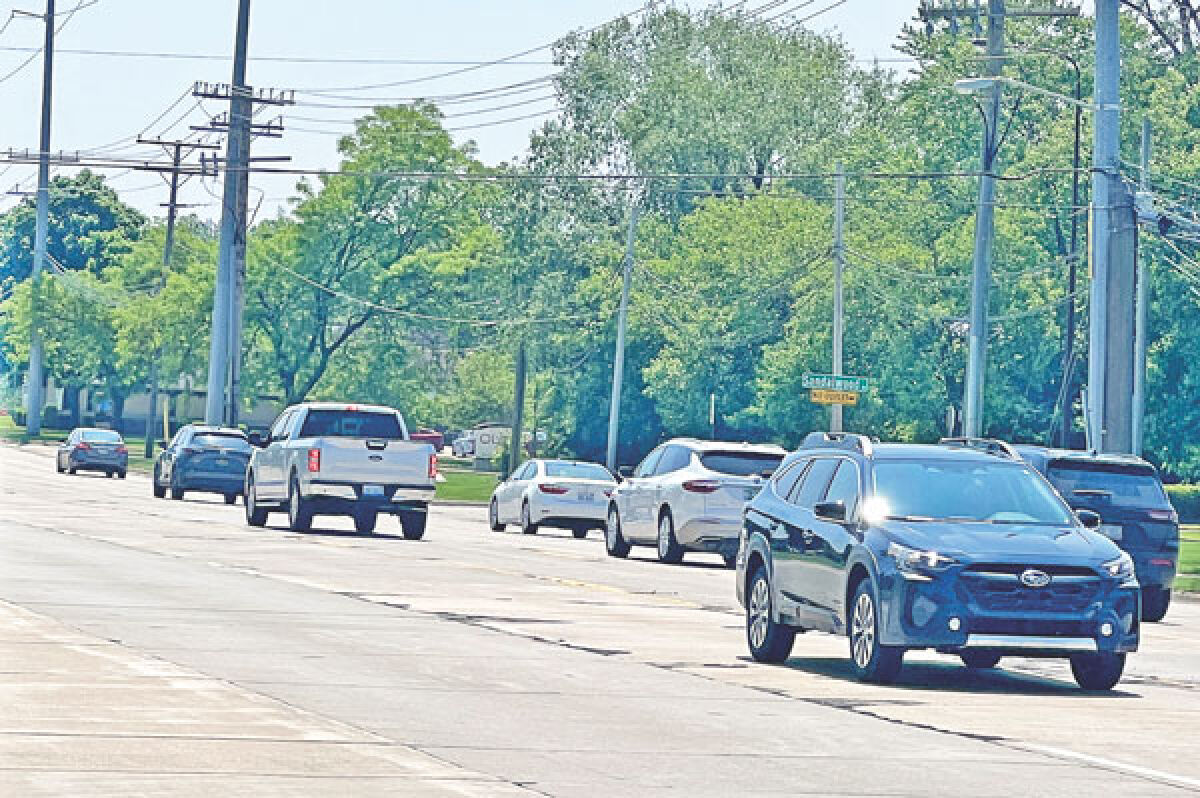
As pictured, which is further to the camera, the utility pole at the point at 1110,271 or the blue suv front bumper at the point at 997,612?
the utility pole at the point at 1110,271

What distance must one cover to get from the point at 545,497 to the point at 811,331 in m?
29.7

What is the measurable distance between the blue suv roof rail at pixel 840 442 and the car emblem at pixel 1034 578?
179 centimetres

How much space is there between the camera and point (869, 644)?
659 inches

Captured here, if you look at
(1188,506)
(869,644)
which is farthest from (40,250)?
(869,644)

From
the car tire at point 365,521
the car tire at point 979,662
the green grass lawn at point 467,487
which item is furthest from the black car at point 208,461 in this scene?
the car tire at point 979,662

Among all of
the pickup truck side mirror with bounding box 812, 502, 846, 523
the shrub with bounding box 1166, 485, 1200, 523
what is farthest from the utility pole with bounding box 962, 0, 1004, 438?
the pickup truck side mirror with bounding box 812, 502, 846, 523

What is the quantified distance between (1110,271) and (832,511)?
68.6ft

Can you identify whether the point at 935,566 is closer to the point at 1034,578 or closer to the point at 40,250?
the point at 1034,578

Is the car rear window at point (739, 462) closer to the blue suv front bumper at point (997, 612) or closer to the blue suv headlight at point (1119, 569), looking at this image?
the blue suv headlight at point (1119, 569)

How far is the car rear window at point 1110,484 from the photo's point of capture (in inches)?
1069

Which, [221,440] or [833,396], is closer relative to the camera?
[833,396]

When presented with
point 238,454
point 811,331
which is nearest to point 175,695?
point 238,454

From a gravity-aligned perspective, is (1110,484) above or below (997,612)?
above

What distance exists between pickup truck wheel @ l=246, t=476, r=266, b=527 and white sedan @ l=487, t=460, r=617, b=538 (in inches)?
233
